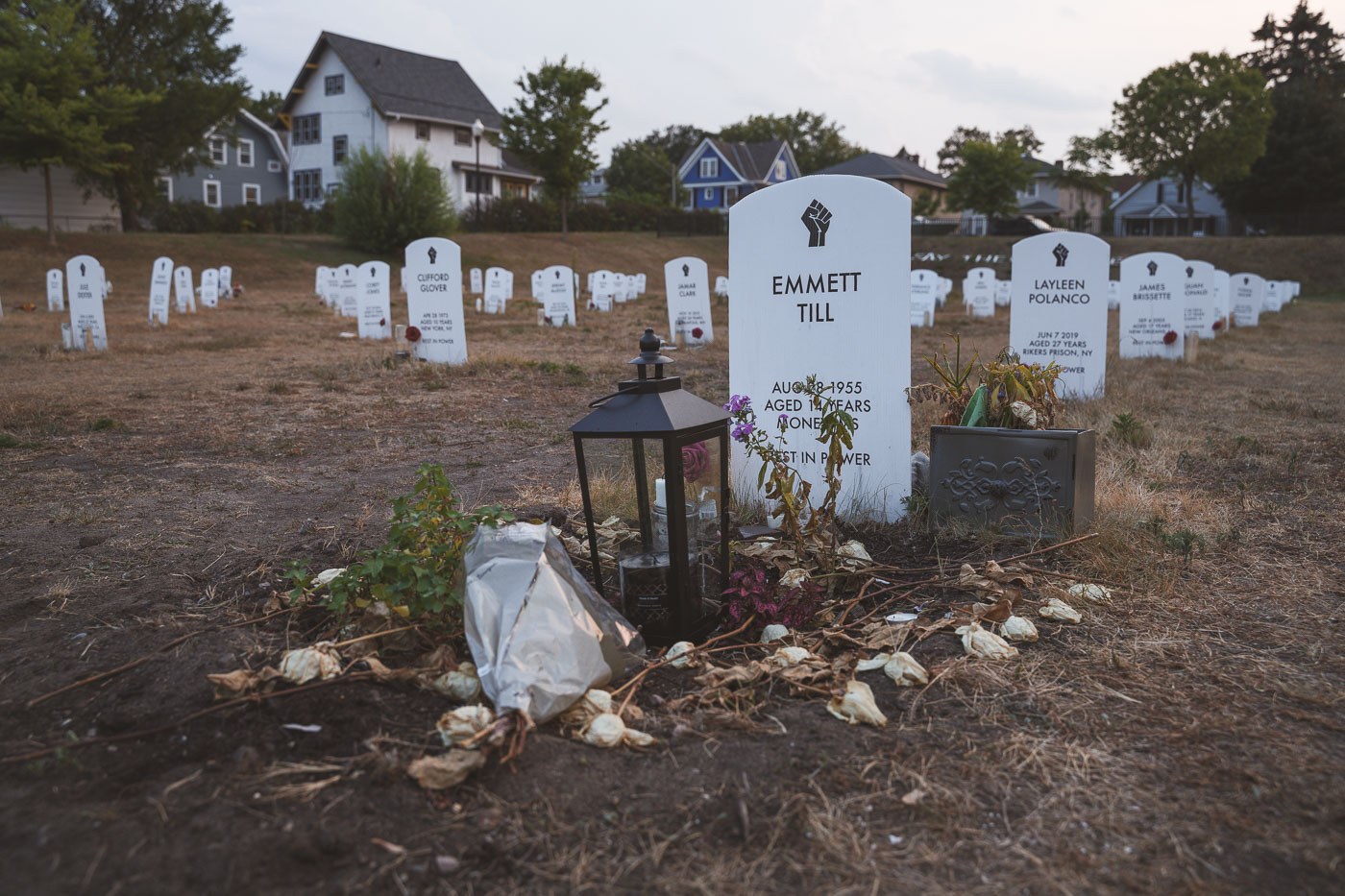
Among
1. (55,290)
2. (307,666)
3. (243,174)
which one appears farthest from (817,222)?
(243,174)

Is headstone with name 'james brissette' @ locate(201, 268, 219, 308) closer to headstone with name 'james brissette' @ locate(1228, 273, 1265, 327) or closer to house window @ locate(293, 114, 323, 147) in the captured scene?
headstone with name 'james brissette' @ locate(1228, 273, 1265, 327)

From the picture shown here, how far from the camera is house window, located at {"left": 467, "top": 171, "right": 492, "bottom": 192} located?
2004 inches

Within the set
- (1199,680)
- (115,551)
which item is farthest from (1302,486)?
(115,551)

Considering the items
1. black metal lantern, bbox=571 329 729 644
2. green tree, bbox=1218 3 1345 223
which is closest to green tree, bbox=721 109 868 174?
green tree, bbox=1218 3 1345 223

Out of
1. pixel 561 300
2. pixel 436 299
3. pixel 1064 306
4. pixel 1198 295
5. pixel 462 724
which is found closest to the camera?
pixel 462 724

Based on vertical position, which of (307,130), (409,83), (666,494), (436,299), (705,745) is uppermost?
(409,83)

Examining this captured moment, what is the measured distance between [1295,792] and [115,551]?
4.36m

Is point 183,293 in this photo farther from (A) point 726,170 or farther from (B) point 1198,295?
(A) point 726,170

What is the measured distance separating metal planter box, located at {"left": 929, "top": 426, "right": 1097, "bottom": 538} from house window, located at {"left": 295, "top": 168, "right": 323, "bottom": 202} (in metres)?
49.9

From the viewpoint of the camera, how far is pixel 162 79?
3562cm

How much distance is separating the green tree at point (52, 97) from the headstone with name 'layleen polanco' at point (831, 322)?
31.4 meters

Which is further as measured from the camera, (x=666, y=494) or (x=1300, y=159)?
(x=1300, y=159)

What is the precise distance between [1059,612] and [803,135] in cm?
8617

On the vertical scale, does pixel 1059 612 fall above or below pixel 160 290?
below
